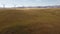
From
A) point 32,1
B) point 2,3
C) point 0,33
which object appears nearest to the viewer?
point 0,33

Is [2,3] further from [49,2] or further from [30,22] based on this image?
[30,22]

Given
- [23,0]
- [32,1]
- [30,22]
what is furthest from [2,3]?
[30,22]

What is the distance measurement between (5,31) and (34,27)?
15 centimetres

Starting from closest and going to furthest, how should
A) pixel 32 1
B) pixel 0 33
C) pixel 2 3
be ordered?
1. pixel 0 33
2. pixel 2 3
3. pixel 32 1

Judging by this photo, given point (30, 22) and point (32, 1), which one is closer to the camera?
point (30, 22)

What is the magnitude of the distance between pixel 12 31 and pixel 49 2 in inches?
35.8

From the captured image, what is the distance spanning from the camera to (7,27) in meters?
0.48

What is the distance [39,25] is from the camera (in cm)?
51

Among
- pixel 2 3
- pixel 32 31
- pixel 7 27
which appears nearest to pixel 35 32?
pixel 32 31

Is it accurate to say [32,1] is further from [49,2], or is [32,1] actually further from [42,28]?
[42,28]

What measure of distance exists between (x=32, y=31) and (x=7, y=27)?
132 millimetres

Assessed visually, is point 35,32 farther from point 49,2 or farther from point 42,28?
point 49,2

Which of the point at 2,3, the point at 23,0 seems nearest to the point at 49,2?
the point at 23,0

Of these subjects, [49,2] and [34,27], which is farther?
[49,2]
